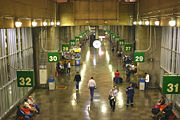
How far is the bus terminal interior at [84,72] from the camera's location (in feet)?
35.4

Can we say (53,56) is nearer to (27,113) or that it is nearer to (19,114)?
(27,113)

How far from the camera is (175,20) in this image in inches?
372

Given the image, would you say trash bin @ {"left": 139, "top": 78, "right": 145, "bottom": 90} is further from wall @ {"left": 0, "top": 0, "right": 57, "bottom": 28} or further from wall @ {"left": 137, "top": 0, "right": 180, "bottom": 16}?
wall @ {"left": 0, "top": 0, "right": 57, "bottom": 28}

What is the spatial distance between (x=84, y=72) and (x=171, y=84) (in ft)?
51.1

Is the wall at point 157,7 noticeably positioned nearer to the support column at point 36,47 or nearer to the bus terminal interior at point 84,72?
the bus terminal interior at point 84,72

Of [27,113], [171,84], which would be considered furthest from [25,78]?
[171,84]

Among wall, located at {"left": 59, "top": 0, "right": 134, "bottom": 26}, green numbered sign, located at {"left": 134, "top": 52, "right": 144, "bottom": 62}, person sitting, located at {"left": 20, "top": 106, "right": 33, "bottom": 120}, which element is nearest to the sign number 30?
person sitting, located at {"left": 20, "top": 106, "right": 33, "bottom": 120}

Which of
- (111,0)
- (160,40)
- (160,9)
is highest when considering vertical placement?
(111,0)

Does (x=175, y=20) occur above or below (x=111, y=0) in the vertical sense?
below

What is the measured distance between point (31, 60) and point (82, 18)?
21.4 ft

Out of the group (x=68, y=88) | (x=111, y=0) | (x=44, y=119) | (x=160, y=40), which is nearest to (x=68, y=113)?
(x=44, y=119)

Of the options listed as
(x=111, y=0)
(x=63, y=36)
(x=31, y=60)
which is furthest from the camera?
(x=63, y=36)

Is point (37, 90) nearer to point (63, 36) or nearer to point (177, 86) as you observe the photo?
point (177, 86)

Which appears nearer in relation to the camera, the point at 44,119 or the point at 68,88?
the point at 44,119
